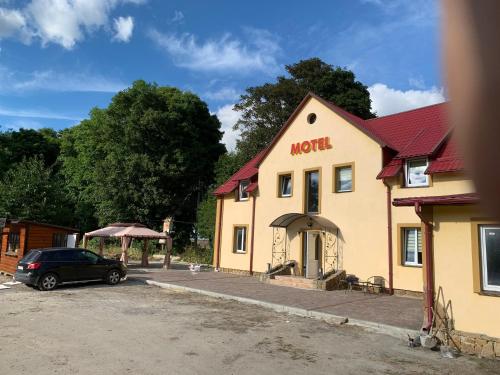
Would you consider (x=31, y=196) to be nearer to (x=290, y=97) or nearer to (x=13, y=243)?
(x=13, y=243)

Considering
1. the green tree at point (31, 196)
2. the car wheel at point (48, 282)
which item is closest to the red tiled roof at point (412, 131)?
the car wheel at point (48, 282)

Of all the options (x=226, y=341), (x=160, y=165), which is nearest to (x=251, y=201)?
(x=226, y=341)

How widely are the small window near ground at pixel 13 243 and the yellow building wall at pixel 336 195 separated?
12.2 meters

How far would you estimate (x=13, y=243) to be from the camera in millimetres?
21766

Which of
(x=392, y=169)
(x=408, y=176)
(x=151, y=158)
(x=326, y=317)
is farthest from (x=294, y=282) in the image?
(x=151, y=158)

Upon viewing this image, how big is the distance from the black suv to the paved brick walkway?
2.49 metres

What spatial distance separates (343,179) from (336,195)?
0.85 meters

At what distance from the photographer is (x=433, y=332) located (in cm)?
890

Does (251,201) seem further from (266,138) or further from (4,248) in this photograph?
(266,138)

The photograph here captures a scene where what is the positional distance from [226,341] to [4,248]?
718 inches

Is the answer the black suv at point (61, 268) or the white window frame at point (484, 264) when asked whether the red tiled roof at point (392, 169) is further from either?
the black suv at point (61, 268)

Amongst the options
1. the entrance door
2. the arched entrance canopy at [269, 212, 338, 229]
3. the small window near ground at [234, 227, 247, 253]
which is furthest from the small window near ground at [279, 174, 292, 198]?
the small window near ground at [234, 227, 247, 253]

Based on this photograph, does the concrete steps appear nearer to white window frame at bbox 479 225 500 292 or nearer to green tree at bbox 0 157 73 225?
white window frame at bbox 479 225 500 292

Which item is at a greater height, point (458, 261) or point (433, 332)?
point (458, 261)
